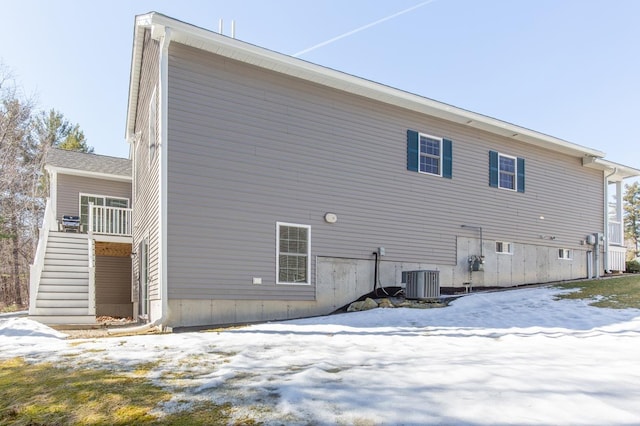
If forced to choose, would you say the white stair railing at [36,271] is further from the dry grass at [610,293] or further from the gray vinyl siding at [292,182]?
the dry grass at [610,293]

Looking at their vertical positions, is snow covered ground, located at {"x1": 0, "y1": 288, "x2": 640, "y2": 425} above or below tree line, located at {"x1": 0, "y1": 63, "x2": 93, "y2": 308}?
below

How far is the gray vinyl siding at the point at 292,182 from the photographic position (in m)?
8.61

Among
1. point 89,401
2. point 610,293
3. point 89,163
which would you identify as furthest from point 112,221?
point 610,293

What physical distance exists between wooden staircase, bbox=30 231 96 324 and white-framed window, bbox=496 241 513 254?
36.6ft

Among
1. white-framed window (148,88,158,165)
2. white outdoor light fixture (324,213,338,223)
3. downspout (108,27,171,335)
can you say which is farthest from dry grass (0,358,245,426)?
white outdoor light fixture (324,213,338,223)

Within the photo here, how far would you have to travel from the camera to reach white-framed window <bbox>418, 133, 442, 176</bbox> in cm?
1204

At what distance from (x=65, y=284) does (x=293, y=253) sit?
5.67 metres

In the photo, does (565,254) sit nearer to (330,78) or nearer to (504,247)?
(504,247)

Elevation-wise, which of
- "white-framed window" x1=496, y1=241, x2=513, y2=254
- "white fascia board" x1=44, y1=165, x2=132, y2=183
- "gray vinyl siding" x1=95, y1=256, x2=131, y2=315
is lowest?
"gray vinyl siding" x1=95, y1=256, x2=131, y2=315

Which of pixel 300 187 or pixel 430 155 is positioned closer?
pixel 300 187

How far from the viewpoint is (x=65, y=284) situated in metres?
10.6

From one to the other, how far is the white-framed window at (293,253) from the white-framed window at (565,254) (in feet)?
32.2

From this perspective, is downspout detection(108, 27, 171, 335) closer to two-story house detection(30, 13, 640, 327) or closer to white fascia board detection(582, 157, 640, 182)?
two-story house detection(30, 13, 640, 327)

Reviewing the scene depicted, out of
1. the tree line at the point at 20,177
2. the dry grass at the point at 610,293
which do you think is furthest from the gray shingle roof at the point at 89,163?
the dry grass at the point at 610,293
